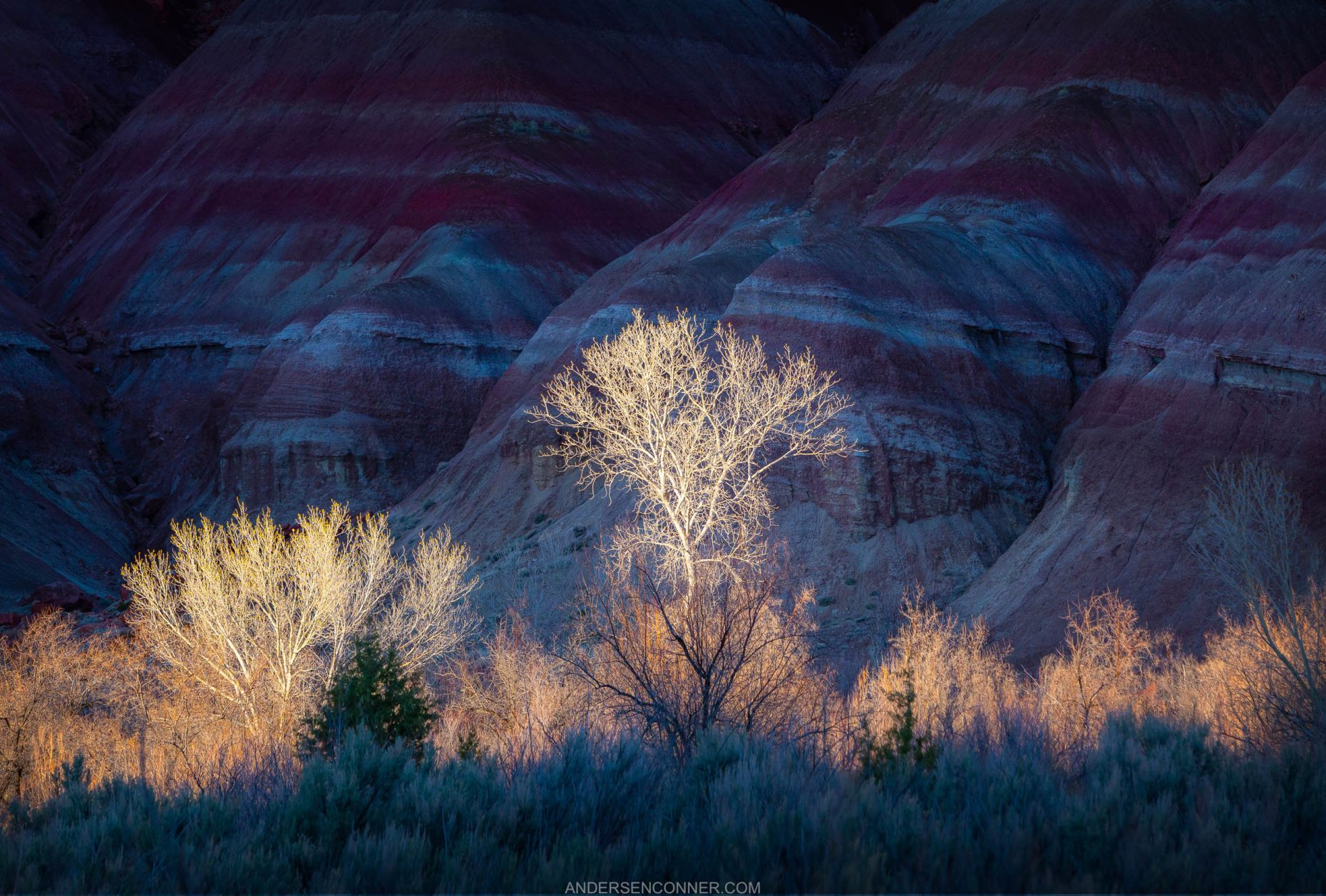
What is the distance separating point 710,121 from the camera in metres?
70.5

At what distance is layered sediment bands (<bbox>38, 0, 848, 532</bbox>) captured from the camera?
48875 millimetres

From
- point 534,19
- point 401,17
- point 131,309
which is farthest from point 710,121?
point 131,309

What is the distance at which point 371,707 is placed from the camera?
58.1ft

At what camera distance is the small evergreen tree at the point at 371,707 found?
1703cm

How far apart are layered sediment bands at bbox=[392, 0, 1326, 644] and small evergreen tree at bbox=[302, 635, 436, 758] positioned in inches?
557

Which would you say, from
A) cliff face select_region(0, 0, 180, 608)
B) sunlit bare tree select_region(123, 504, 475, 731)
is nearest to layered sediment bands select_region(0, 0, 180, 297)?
cliff face select_region(0, 0, 180, 608)

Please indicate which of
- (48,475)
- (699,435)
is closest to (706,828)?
(699,435)

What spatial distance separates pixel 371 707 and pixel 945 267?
77.6 ft

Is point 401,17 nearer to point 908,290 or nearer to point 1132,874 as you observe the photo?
point 908,290

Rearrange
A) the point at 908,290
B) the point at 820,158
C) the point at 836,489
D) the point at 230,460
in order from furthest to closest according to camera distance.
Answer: the point at 820,158 < the point at 230,460 < the point at 908,290 < the point at 836,489

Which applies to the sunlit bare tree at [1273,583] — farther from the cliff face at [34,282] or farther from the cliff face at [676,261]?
the cliff face at [34,282]

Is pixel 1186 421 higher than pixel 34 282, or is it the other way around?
pixel 34 282

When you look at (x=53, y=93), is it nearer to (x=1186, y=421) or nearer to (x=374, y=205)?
(x=374, y=205)

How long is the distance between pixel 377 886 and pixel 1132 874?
16.8 ft
